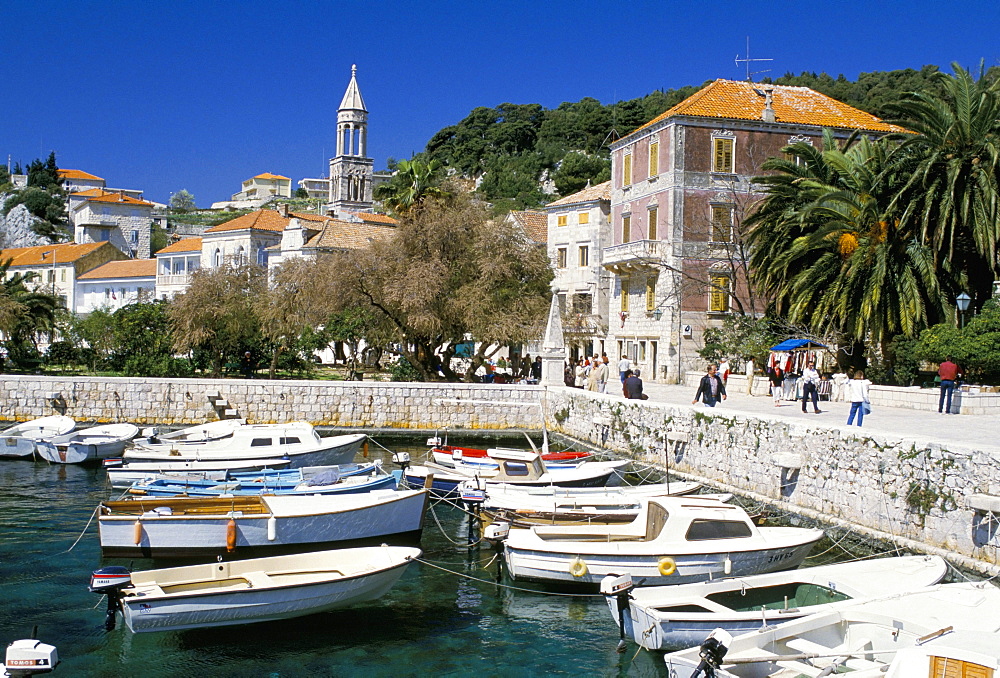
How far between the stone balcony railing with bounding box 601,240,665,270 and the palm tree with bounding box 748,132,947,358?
5.70 meters

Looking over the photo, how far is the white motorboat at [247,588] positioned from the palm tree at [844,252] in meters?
23.4

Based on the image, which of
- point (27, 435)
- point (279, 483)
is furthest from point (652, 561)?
point (27, 435)

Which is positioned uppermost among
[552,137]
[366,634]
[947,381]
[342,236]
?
Result: [552,137]

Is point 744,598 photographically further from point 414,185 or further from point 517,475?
point 414,185

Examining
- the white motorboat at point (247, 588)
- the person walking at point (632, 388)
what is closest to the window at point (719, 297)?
the person walking at point (632, 388)

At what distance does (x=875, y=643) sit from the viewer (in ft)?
34.4

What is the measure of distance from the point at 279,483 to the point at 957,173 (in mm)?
25335

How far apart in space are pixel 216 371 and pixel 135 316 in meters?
4.93

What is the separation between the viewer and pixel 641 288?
152 feet

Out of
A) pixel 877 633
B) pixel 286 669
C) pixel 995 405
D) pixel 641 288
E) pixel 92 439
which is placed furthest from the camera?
pixel 641 288

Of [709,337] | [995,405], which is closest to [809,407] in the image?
[995,405]

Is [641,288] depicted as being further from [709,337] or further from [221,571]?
[221,571]

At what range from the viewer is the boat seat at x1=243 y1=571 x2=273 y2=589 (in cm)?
1300

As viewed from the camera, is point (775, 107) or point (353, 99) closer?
point (775, 107)
